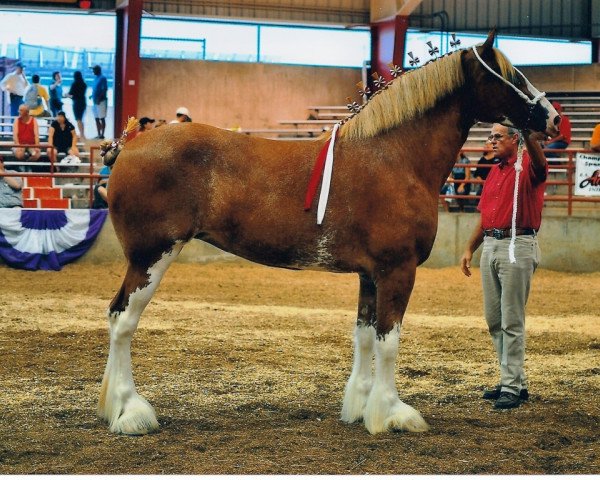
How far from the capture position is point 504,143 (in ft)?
19.3

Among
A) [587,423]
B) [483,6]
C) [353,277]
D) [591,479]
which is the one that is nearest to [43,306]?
[353,277]

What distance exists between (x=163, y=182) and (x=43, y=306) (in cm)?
540

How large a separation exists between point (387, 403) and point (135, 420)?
145 cm

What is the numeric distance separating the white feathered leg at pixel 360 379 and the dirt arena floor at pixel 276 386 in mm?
127

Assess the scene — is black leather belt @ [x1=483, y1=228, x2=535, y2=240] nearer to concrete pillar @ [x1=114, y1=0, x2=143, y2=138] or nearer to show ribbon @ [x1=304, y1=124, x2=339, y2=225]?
show ribbon @ [x1=304, y1=124, x2=339, y2=225]

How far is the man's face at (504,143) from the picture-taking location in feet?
19.3

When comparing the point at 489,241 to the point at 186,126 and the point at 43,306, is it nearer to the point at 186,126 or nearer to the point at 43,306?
the point at 186,126

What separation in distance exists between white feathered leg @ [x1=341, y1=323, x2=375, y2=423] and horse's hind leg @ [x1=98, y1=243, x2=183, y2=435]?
1.18 metres

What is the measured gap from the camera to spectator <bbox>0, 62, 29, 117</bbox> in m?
20.2

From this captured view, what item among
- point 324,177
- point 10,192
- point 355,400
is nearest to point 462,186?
point 10,192

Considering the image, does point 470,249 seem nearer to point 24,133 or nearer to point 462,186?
point 462,186

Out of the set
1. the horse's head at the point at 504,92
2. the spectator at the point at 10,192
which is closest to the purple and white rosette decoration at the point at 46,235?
Result: the spectator at the point at 10,192

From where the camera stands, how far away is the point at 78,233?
1398 cm

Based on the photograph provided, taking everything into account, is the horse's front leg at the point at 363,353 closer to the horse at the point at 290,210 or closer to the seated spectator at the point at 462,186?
the horse at the point at 290,210
